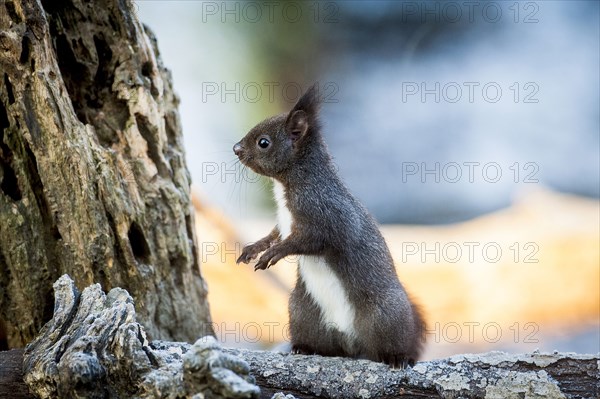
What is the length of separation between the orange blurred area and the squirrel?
2.26 metres

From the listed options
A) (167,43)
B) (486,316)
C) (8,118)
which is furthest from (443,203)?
(8,118)

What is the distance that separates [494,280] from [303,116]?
9.88ft

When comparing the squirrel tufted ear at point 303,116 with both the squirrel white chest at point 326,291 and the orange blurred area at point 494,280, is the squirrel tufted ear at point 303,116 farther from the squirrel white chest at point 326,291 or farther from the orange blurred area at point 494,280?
the orange blurred area at point 494,280

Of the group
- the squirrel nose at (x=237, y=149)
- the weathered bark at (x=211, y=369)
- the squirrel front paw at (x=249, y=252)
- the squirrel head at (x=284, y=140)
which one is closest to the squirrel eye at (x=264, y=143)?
the squirrel head at (x=284, y=140)

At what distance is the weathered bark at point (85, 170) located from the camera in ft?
10.3

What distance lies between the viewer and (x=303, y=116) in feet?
11.3

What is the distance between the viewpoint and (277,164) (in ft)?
11.3

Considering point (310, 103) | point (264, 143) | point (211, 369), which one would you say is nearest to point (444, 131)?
point (310, 103)

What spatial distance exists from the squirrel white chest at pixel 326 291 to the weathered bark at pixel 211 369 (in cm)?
23

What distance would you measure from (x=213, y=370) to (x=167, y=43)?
4.27m

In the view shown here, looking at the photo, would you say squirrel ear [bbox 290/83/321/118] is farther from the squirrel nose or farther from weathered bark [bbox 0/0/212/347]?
weathered bark [bbox 0/0/212/347]

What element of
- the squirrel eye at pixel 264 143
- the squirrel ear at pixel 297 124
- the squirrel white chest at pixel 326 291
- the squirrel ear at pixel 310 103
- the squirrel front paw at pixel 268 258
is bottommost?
the squirrel white chest at pixel 326 291

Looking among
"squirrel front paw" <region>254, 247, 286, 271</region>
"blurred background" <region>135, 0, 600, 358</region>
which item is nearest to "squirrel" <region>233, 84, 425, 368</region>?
"squirrel front paw" <region>254, 247, 286, 271</region>

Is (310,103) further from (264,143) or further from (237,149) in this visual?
(237,149)
